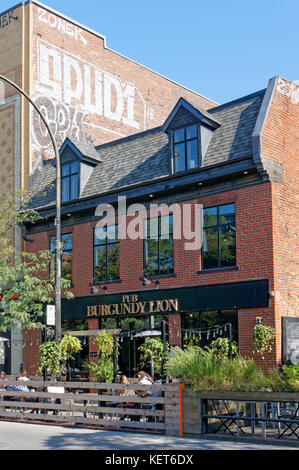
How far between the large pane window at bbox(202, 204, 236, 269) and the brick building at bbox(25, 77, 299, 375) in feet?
0.12

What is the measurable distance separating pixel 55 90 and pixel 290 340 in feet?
57.1

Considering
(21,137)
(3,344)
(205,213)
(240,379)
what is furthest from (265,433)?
(21,137)

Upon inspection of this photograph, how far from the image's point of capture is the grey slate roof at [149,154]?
824 inches

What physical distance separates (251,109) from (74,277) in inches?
383

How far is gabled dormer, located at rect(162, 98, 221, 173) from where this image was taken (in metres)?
21.8

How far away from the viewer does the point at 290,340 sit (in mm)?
19375

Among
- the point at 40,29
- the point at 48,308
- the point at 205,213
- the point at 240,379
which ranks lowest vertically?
the point at 240,379

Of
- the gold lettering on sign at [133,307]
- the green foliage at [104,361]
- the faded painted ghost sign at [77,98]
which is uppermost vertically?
the faded painted ghost sign at [77,98]

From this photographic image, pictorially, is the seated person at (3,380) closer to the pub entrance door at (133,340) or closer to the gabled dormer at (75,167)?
the pub entrance door at (133,340)

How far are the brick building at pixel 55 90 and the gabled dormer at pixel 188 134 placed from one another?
342 inches

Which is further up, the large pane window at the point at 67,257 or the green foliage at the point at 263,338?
the large pane window at the point at 67,257

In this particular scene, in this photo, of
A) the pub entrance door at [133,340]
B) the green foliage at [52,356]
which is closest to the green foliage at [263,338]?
the pub entrance door at [133,340]
